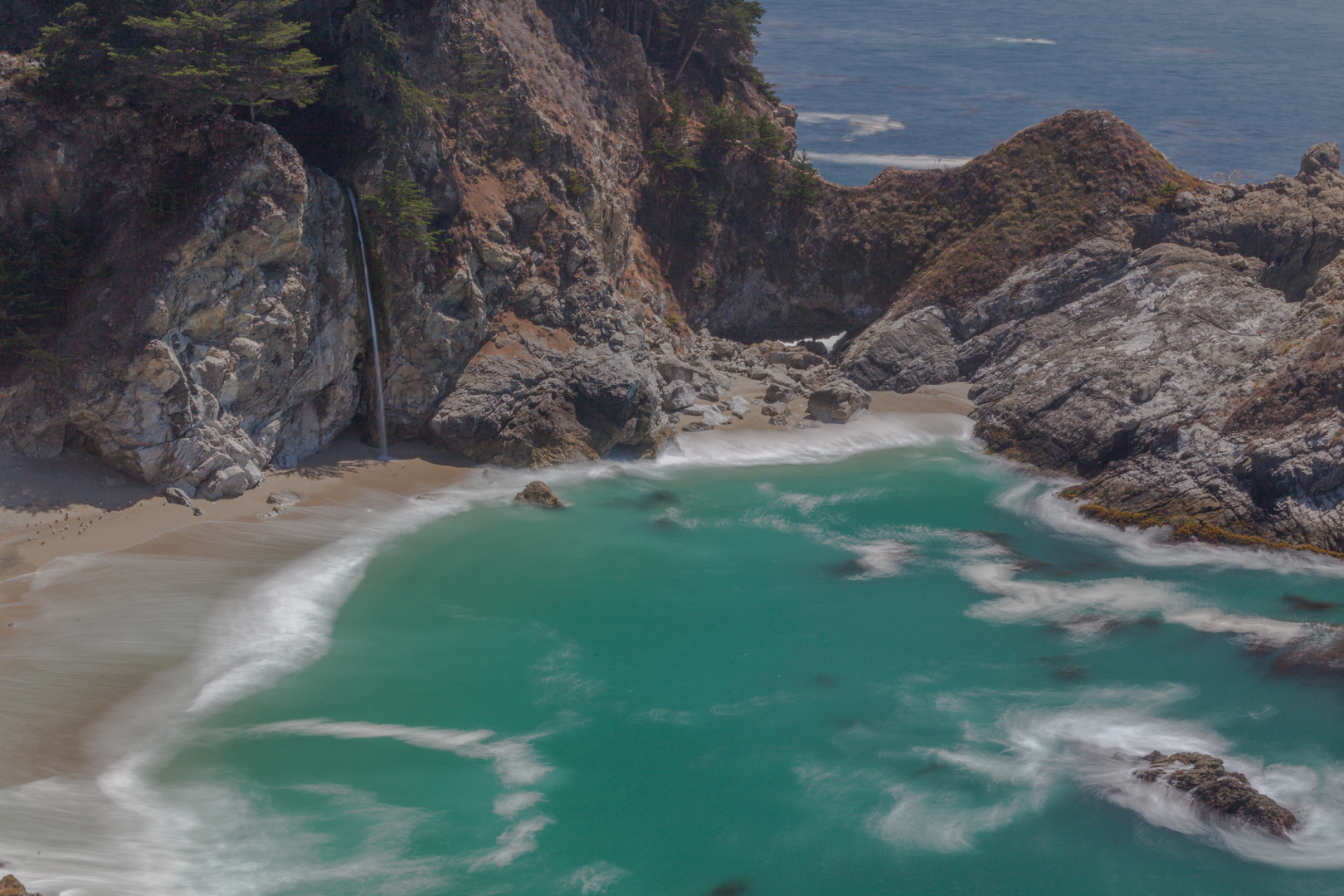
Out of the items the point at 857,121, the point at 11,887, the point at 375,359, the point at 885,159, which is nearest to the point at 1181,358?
the point at 375,359

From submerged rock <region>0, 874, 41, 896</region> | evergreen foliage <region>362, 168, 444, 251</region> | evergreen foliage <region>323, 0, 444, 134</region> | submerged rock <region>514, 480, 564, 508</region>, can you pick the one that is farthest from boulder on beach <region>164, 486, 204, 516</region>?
submerged rock <region>0, 874, 41, 896</region>

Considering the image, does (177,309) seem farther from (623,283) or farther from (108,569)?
(623,283)

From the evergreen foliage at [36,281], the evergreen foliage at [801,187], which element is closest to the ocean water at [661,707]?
the evergreen foliage at [36,281]

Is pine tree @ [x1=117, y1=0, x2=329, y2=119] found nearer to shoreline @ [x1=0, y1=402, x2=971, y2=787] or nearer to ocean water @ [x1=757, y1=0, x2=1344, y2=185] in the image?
shoreline @ [x1=0, y1=402, x2=971, y2=787]

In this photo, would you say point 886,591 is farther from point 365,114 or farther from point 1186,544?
point 365,114

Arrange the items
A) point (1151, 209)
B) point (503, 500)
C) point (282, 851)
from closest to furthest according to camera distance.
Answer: point (282, 851), point (503, 500), point (1151, 209)


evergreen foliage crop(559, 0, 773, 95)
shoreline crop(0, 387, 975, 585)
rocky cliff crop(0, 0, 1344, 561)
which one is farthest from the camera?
evergreen foliage crop(559, 0, 773, 95)

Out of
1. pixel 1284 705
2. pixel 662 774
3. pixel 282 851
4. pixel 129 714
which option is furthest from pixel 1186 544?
pixel 129 714
